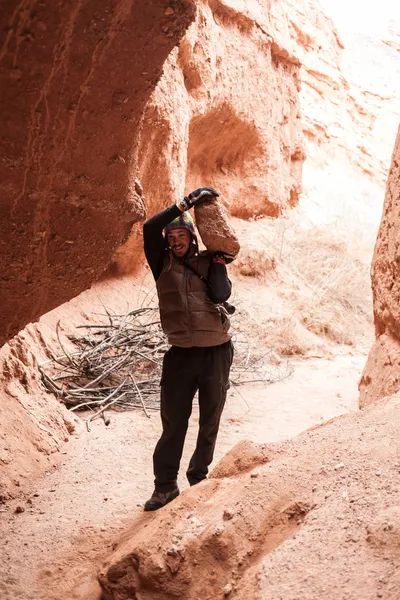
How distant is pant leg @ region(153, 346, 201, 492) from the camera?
8.89 feet

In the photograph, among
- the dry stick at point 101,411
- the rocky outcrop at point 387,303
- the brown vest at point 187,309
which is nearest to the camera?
the brown vest at point 187,309

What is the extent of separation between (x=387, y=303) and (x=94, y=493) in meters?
2.00

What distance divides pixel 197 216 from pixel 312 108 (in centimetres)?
1474

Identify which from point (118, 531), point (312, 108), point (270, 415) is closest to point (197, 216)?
point (118, 531)

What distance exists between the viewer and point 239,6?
8586mm

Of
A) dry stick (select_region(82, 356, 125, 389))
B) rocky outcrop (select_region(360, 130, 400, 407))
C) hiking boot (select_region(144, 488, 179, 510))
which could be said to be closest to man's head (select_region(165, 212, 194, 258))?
hiking boot (select_region(144, 488, 179, 510))

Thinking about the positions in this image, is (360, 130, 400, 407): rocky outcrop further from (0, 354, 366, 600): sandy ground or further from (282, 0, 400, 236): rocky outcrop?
(282, 0, 400, 236): rocky outcrop

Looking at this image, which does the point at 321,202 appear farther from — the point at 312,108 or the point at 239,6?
the point at 239,6

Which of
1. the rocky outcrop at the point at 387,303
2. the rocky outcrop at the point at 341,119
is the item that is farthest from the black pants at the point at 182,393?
the rocky outcrop at the point at 341,119

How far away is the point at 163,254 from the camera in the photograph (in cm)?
279

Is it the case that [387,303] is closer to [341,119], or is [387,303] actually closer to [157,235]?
[157,235]

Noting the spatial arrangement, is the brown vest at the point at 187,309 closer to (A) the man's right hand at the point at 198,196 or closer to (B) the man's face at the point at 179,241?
(B) the man's face at the point at 179,241

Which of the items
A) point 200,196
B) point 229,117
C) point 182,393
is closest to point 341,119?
point 229,117

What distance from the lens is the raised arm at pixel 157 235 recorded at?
2.71m
